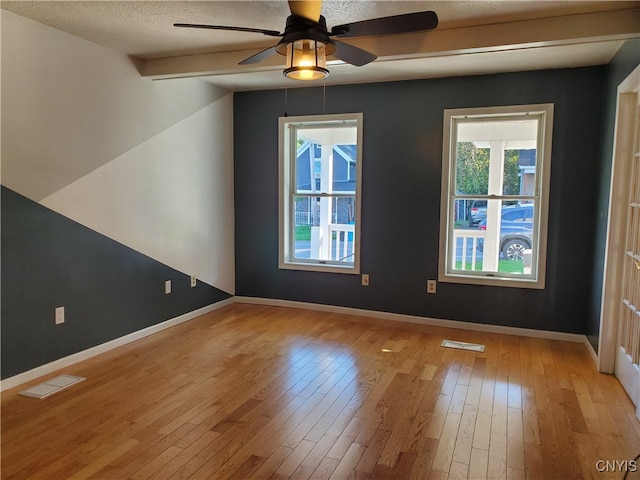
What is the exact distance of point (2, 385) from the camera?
3.05 m

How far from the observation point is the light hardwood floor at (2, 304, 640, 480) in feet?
7.43

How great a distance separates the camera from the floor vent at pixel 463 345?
13.1ft

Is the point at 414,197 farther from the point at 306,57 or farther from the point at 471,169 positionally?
the point at 306,57

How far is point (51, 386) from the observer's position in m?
3.11

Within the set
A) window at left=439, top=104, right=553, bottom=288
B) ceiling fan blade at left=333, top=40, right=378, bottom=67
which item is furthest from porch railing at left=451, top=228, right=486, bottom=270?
ceiling fan blade at left=333, top=40, right=378, bottom=67

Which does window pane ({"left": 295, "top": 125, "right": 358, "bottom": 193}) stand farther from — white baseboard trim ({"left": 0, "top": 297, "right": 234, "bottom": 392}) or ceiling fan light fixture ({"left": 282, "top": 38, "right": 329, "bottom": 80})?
ceiling fan light fixture ({"left": 282, "top": 38, "right": 329, "bottom": 80})

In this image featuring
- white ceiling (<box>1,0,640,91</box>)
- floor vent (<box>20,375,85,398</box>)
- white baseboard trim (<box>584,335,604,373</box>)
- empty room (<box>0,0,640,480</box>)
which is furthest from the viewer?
white baseboard trim (<box>584,335,604,373</box>)

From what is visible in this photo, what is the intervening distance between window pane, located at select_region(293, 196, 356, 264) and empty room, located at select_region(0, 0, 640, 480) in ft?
0.09

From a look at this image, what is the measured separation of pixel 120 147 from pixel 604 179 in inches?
155

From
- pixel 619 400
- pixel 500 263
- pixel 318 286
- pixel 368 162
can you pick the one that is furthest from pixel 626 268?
pixel 318 286

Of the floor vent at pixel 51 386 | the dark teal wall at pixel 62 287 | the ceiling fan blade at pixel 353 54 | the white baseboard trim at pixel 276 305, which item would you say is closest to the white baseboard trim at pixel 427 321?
the white baseboard trim at pixel 276 305

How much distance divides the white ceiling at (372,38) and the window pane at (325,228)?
5.97 feet

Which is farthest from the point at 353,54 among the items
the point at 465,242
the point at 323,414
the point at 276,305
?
the point at 276,305

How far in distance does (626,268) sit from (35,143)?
4.20 meters
